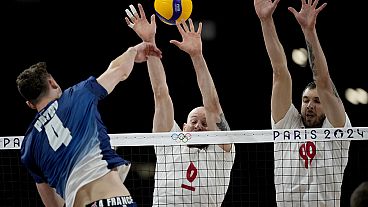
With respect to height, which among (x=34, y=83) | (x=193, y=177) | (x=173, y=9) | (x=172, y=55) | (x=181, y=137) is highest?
(x=172, y=55)

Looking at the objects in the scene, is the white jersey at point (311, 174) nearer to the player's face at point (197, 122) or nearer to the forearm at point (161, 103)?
the player's face at point (197, 122)

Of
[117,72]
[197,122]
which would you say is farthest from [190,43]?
[117,72]

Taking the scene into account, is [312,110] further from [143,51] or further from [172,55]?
[172,55]

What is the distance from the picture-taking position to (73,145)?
226 inches

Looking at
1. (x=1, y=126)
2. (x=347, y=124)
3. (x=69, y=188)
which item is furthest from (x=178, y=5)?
(x=1, y=126)

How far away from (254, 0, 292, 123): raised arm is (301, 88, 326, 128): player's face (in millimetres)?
199

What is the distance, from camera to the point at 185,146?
25.8ft

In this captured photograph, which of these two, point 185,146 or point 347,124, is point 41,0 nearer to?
point 185,146

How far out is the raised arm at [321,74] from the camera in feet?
23.9

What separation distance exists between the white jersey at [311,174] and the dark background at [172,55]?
412cm

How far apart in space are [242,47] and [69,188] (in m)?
6.57

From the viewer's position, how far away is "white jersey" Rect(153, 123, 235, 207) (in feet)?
24.9

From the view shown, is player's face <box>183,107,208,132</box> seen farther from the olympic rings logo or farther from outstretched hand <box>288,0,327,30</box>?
outstretched hand <box>288,0,327,30</box>

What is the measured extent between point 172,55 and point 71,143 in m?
6.40
